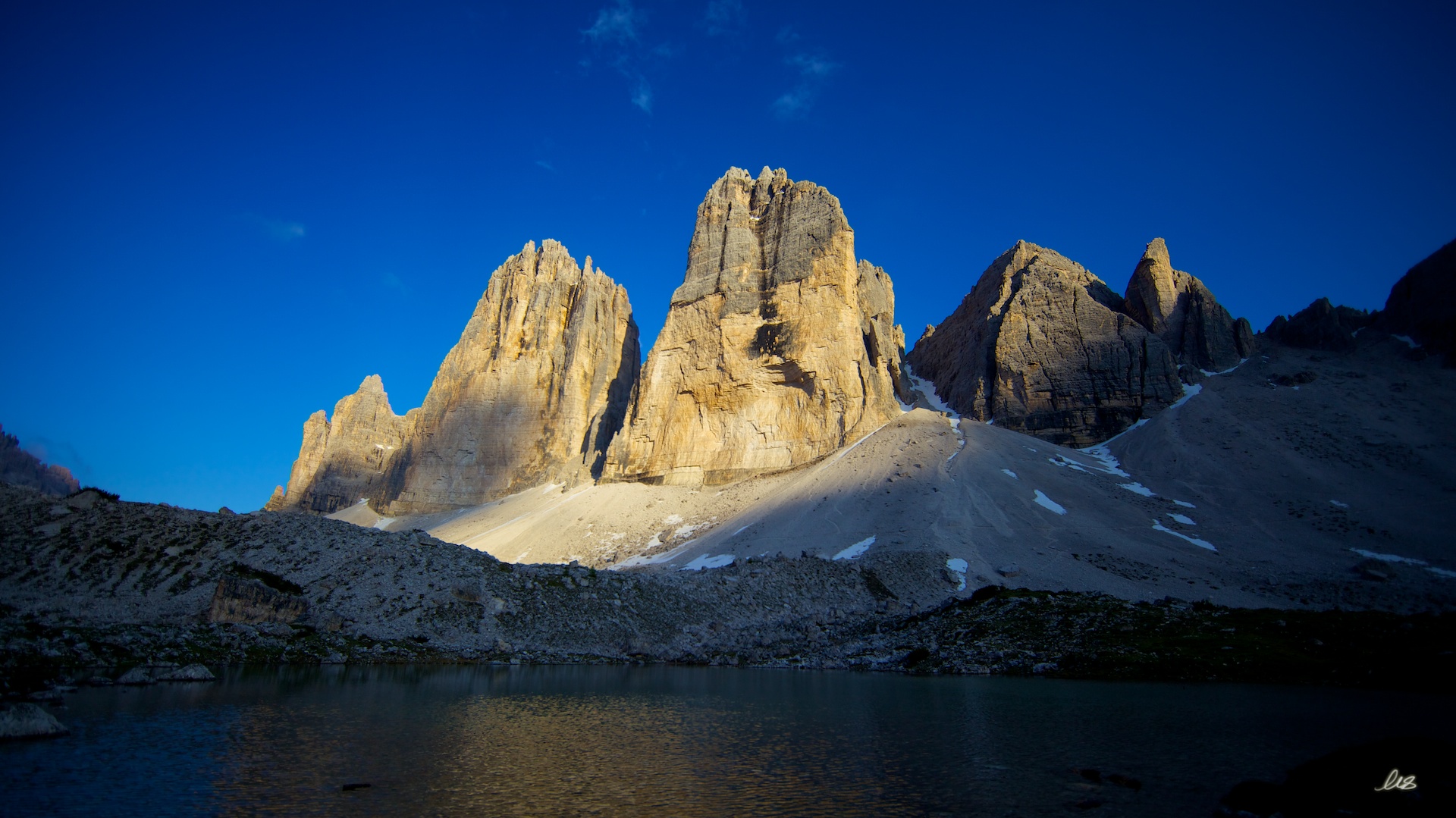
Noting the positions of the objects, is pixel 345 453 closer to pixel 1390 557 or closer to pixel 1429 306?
pixel 1390 557

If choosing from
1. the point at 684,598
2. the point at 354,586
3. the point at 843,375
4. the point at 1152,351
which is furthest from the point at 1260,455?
the point at 354,586

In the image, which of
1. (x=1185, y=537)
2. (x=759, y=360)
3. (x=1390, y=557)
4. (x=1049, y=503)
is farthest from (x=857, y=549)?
(x=1390, y=557)

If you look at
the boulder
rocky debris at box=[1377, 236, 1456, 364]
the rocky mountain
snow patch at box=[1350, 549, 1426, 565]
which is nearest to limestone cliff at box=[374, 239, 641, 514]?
the rocky mountain

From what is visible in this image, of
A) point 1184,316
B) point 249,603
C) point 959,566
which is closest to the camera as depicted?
point 249,603

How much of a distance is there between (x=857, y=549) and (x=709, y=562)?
11.5 m

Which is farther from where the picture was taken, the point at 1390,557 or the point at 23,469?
the point at 23,469

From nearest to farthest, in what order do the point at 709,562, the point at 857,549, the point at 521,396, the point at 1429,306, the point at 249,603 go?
the point at 249,603 → the point at 857,549 → the point at 709,562 → the point at 1429,306 → the point at 521,396

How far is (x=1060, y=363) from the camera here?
90.1 meters

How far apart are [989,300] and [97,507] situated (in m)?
105

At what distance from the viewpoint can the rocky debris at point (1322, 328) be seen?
92.1 meters

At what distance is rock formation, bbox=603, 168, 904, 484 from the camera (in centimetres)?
7956

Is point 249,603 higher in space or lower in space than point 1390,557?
lower

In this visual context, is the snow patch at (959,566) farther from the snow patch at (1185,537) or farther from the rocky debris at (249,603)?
the rocky debris at (249,603)

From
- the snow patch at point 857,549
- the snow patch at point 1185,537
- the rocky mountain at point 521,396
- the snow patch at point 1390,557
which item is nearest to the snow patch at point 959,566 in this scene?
the snow patch at point 857,549
